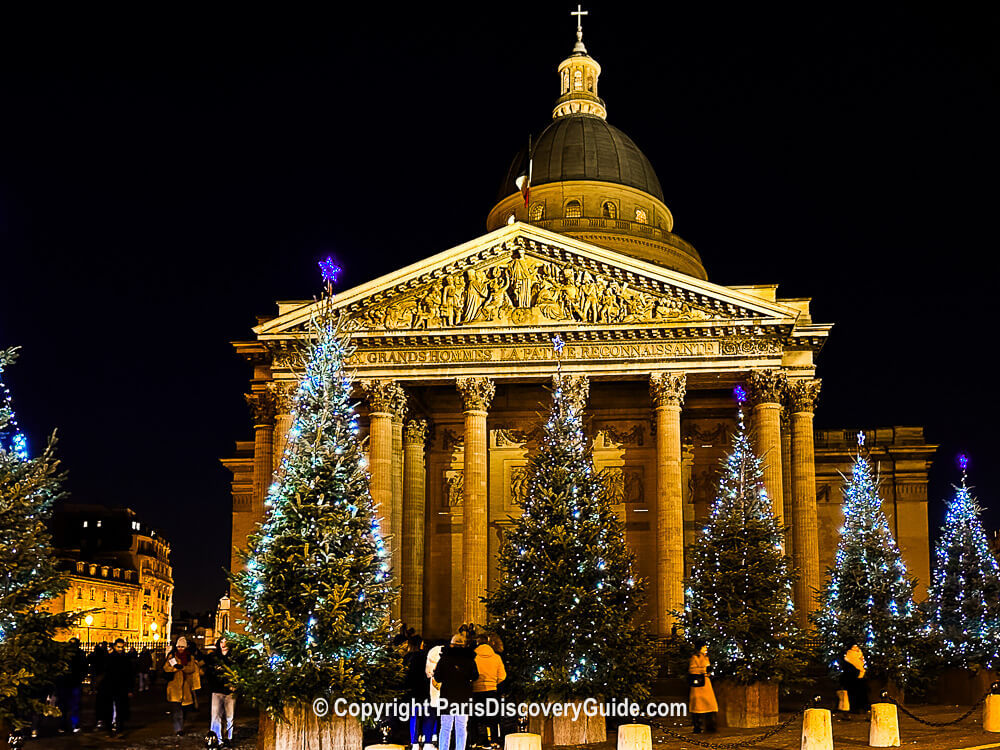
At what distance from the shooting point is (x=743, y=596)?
26.8 m

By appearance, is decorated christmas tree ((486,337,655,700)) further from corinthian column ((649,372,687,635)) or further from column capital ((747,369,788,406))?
column capital ((747,369,788,406))

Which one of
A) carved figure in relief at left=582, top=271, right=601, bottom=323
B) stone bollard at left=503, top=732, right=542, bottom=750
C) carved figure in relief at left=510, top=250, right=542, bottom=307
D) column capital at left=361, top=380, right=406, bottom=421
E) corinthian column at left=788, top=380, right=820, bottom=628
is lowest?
stone bollard at left=503, top=732, right=542, bottom=750

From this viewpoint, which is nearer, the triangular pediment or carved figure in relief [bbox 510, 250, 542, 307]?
the triangular pediment

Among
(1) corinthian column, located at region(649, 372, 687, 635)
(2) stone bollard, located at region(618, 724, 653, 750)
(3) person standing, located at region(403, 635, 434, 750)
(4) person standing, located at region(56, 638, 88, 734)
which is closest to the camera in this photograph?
(2) stone bollard, located at region(618, 724, 653, 750)

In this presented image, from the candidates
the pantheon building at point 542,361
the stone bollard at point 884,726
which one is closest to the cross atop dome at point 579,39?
the pantheon building at point 542,361

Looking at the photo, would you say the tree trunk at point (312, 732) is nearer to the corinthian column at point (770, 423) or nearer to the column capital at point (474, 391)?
the column capital at point (474, 391)

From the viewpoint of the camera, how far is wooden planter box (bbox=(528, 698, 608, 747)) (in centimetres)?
2172

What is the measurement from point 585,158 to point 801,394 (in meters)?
26.6

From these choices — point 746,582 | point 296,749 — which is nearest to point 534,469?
point 746,582

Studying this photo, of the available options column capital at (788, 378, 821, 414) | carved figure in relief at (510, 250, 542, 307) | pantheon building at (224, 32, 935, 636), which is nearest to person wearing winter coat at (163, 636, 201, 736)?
pantheon building at (224, 32, 935, 636)

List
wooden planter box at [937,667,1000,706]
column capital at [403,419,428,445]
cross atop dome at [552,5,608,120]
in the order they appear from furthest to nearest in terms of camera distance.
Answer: cross atop dome at [552,5,608,120]
column capital at [403,419,428,445]
wooden planter box at [937,667,1000,706]

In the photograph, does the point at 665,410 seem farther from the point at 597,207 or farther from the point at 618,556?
the point at 597,207

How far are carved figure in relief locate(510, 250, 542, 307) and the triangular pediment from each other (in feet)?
0.10

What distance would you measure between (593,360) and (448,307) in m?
4.99
